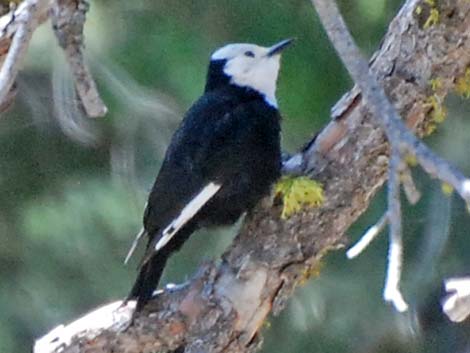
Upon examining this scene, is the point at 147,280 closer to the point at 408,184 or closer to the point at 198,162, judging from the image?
the point at 198,162

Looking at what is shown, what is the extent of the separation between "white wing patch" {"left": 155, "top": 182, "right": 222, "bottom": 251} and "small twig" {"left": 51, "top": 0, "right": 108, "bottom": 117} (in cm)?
45

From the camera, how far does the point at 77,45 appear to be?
2637mm

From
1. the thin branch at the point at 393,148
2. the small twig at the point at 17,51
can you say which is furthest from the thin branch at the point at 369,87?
the small twig at the point at 17,51

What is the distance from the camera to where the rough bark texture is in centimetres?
280

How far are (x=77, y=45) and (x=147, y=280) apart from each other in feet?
1.87

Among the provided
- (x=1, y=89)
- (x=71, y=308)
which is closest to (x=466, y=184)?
(x=1, y=89)

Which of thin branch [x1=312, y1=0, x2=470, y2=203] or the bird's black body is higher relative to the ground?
thin branch [x1=312, y1=0, x2=470, y2=203]

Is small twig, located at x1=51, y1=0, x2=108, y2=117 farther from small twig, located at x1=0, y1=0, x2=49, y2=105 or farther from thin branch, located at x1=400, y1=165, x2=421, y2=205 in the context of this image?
thin branch, located at x1=400, y1=165, x2=421, y2=205

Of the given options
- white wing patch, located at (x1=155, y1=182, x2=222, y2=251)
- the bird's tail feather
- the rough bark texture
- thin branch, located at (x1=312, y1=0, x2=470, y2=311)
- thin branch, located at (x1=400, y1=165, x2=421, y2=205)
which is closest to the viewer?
thin branch, located at (x1=312, y1=0, x2=470, y2=311)

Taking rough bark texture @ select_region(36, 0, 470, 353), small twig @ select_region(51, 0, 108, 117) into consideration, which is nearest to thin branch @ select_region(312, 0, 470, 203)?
small twig @ select_region(51, 0, 108, 117)

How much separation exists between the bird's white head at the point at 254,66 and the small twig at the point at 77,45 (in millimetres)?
680

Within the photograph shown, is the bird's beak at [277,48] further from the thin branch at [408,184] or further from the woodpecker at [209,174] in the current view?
the thin branch at [408,184]

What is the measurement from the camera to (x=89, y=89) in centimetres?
256

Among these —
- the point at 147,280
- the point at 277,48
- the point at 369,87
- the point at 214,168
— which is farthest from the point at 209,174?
the point at 369,87
